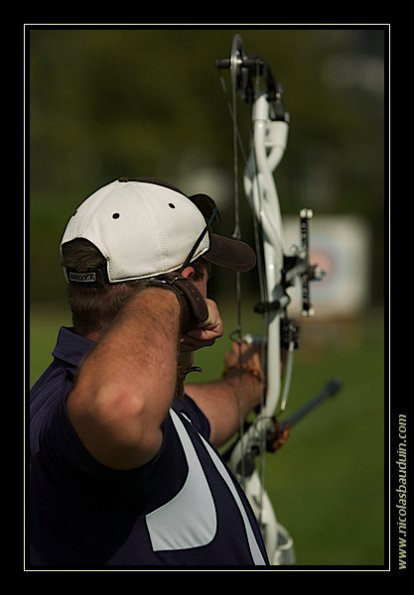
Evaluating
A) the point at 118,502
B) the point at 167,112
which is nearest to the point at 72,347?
the point at 118,502

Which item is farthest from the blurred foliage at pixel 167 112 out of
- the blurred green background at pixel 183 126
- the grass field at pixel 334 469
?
the grass field at pixel 334 469

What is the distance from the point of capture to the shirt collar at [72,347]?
1.94 meters

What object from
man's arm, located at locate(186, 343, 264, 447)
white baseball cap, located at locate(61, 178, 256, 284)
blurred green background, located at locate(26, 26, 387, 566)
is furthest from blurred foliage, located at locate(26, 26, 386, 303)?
white baseball cap, located at locate(61, 178, 256, 284)

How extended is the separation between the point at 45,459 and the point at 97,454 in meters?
0.17

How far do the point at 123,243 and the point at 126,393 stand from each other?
46 cm

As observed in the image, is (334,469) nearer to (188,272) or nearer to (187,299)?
(188,272)

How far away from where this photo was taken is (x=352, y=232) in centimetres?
1877

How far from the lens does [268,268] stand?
2.56 metres

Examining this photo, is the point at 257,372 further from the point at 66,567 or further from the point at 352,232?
the point at 352,232

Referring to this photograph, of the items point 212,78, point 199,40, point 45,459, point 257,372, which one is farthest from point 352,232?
point 45,459

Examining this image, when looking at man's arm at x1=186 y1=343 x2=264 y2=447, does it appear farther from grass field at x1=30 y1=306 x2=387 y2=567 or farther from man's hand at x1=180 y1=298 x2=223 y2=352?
man's hand at x1=180 y1=298 x2=223 y2=352

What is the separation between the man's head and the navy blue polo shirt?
0.10 metres

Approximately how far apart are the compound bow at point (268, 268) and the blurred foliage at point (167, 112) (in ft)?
70.3

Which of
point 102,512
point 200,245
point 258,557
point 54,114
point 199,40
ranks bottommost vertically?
point 258,557
